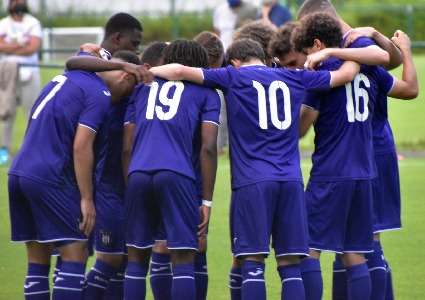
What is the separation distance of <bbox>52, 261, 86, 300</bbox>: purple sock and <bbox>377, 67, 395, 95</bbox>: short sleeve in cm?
237

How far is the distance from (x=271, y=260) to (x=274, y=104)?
3.42 meters

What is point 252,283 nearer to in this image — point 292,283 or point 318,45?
point 292,283

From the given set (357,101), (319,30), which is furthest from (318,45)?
(357,101)

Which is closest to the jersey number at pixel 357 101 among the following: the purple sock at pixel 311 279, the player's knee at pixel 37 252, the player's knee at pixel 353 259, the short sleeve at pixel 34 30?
the player's knee at pixel 353 259

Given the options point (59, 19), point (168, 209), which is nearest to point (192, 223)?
point (168, 209)

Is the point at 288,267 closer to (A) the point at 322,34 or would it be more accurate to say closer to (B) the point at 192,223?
(B) the point at 192,223

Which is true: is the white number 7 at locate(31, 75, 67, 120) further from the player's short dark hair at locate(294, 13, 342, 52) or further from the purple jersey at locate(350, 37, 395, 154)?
the purple jersey at locate(350, 37, 395, 154)

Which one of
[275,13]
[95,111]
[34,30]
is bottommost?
[95,111]

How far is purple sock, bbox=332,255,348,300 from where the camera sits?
8.02 meters

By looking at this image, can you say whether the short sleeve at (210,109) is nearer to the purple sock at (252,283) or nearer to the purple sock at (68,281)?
the purple sock at (252,283)

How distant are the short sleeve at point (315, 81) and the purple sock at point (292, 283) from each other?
114 centimetres

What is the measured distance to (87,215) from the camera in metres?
7.11

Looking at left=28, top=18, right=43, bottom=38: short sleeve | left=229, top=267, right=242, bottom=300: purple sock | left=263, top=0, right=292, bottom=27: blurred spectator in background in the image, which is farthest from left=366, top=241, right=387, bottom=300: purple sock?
left=28, top=18, right=43, bottom=38: short sleeve

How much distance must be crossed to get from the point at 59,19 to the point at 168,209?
1950 centimetres
